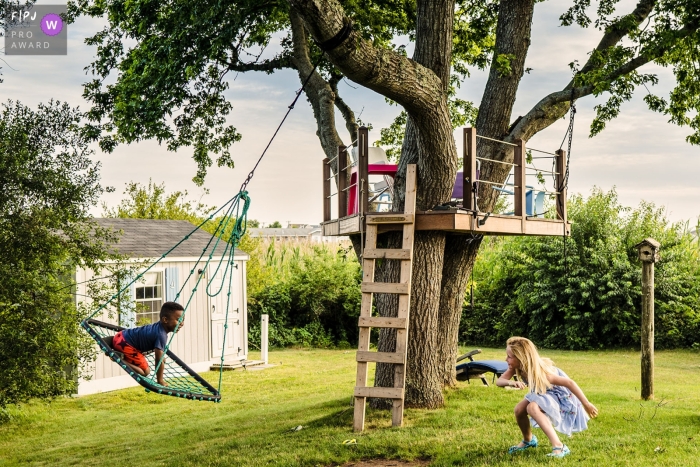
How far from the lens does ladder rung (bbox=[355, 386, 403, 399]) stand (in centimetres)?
809

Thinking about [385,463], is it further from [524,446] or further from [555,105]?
[555,105]

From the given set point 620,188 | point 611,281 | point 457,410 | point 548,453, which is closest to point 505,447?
point 548,453

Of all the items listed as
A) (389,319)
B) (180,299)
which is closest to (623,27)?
(389,319)

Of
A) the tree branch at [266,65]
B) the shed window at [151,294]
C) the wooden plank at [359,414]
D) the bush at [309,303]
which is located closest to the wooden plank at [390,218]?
the wooden plank at [359,414]

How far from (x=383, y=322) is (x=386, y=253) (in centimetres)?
77

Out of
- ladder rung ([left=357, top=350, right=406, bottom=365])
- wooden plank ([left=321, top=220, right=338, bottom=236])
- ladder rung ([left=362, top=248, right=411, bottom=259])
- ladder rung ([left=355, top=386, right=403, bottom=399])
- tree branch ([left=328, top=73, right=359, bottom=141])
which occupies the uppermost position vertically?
tree branch ([left=328, top=73, right=359, bottom=141])

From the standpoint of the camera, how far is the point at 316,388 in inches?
543

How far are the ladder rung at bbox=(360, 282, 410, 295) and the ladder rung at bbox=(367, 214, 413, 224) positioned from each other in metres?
0.73

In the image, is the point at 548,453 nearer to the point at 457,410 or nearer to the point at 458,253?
the point at 457,410

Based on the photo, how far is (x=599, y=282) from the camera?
1852cm

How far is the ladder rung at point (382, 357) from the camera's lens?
8.14m

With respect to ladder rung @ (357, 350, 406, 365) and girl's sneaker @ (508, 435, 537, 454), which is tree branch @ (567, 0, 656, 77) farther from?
girl's sneaker @ (508, 435, 537, 454)

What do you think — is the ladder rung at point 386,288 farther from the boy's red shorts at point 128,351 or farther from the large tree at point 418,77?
the boy's red shorts at point 128,351

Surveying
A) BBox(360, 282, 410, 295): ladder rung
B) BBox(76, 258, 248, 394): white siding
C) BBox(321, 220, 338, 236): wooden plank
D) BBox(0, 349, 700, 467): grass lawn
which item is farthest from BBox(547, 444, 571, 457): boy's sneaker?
BBox(76, 258, 248, 394): white siding
